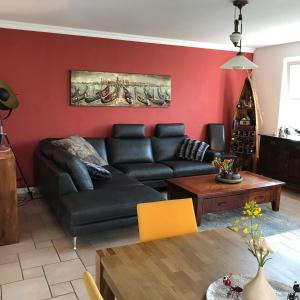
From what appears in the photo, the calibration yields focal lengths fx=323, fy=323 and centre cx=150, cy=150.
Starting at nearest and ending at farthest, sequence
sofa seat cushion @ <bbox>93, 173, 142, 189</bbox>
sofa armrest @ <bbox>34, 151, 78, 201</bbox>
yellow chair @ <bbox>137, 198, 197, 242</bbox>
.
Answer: yellow chair @ <bbox>137, 198, 197, 242</bbox>, sofa armrest @ <bbox>34, 151, 78, 201</bbox>, sofa seat cushion @ <bbox>93, 173, 142, 189</bbox>

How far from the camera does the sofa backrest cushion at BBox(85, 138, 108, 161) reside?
481cm

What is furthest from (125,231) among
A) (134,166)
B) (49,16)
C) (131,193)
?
(49,16)

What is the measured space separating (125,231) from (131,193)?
46 cm

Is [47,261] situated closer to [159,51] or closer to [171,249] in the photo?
[171,249]

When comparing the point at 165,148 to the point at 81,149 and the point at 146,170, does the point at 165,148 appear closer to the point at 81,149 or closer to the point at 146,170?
the point at 146,170

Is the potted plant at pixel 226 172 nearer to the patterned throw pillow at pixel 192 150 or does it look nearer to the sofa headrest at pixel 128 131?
the patterned throw pillow at pixel 192 150

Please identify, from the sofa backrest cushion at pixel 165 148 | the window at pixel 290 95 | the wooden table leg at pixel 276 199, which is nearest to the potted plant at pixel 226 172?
the wooden table leg at pixel 276 199

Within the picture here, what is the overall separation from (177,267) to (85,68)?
3971 millimetres

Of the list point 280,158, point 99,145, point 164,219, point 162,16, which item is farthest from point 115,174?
point 280,158

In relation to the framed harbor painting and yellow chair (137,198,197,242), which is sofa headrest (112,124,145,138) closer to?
the framed harbor painting

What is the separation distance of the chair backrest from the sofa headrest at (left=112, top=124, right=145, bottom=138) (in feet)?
4.64

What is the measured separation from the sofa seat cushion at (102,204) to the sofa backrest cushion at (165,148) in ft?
6.32

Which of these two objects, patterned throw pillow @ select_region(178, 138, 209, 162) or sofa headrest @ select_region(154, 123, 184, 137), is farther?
sofa headrest @ select_region(154, 123, 184, 137)

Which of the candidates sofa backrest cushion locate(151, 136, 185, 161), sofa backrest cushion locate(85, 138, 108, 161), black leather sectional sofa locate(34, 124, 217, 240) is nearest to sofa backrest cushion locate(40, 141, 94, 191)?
black leather sectional sofa locate(34, 124, 217, 240)
